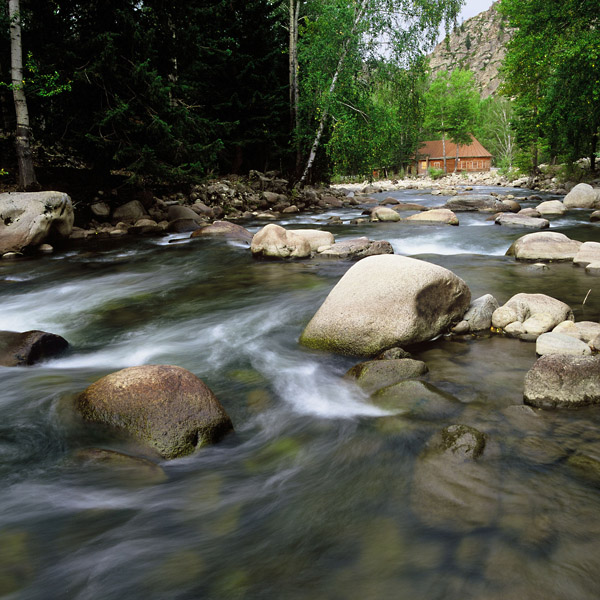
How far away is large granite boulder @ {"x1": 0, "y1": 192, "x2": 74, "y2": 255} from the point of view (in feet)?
33.1

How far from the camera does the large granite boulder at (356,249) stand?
9.05 m

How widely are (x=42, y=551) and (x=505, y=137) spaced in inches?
2322

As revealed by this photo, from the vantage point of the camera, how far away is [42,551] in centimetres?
230

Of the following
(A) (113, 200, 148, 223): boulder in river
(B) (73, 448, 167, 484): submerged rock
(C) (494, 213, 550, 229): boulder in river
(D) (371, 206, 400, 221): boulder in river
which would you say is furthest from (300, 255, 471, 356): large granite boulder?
(A) (113, 200, 148, 223): boulder in river

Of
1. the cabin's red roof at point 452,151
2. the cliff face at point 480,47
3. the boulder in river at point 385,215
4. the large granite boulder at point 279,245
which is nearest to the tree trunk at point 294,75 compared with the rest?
the boulder in river at point 385,215

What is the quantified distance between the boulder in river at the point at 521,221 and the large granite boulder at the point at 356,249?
5.65 meters

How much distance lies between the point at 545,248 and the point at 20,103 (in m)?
12.1

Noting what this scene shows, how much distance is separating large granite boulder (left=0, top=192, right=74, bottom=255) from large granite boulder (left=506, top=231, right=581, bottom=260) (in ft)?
33.3

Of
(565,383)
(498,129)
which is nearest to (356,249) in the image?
(565,383)

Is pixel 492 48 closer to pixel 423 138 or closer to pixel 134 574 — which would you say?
pixel 423 138

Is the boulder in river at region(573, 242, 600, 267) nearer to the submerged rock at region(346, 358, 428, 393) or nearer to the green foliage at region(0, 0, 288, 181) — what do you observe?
the submerged rock at region(346, 358, 428, 393)

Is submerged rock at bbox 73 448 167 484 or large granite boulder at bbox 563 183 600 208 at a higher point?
large granite boulder at bbox 563 183 600 208

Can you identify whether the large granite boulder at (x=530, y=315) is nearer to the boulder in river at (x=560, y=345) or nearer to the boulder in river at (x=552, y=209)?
the boulder in river at (x=560, y=345)

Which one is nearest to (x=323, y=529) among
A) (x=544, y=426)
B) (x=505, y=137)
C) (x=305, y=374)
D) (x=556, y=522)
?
(x=556, y=522)
